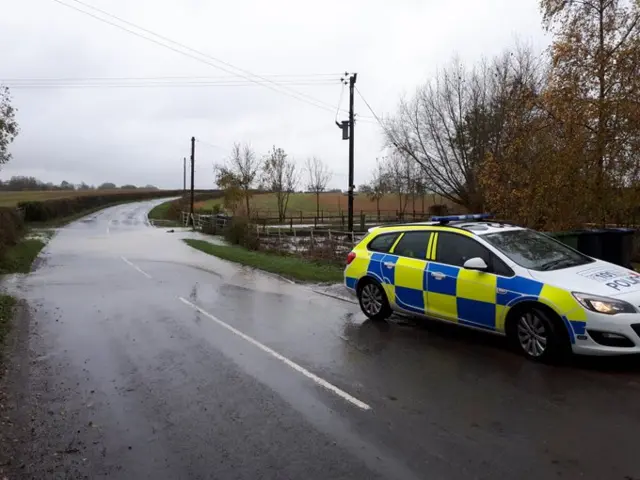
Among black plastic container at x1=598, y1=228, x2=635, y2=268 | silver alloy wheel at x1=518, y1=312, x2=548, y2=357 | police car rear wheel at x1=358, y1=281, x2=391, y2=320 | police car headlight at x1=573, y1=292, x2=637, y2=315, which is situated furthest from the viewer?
black plastic container at x1=598, y1=228, x2=635, y2=268

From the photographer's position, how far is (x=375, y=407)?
15.8 ft

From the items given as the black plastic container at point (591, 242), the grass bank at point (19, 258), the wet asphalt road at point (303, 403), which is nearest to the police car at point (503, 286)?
the wet asphalt road at point (303, 403)

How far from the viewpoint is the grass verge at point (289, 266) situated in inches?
547

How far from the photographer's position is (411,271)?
7625 mm

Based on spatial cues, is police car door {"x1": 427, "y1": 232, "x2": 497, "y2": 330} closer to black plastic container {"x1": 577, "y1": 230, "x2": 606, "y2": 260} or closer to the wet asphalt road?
the wet asphalt road

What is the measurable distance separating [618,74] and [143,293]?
1173cm

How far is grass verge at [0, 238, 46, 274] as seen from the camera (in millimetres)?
15727

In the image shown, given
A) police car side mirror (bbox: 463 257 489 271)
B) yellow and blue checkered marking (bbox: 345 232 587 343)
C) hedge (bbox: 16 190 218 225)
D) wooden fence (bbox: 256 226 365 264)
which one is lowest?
wooden fence (bbox: 256 226 365 264)

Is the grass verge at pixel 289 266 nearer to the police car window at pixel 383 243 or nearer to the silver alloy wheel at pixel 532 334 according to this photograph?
the police car window at pixel 383 243

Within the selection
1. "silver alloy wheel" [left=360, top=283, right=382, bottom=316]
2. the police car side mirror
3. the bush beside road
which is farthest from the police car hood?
the bush beside road

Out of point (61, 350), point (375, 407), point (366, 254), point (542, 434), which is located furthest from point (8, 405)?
point (366, 254)

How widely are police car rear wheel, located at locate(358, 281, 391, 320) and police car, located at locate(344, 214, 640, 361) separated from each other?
0.05 ft

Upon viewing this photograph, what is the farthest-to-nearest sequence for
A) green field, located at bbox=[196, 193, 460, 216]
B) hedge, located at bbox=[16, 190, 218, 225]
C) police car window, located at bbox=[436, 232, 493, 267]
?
green field, located at bbox=[196, 193, 460, 216], hedge, located at bbox=[16, 190, 218, 225], police car window, located at bbox=[436, 232, 493, 267]

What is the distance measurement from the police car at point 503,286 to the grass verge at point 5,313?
16.9 feet
